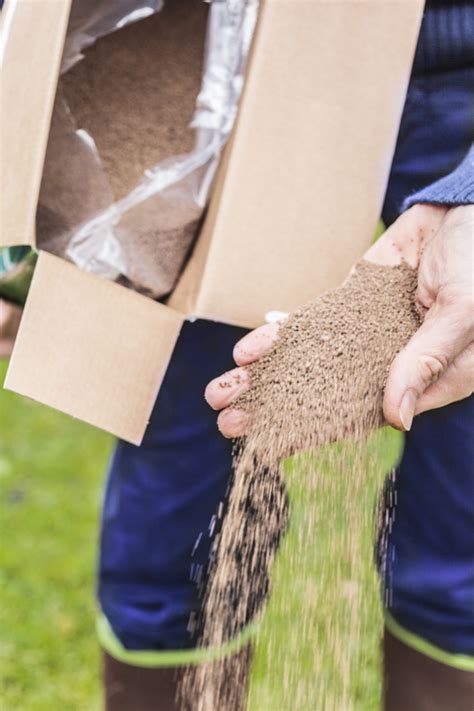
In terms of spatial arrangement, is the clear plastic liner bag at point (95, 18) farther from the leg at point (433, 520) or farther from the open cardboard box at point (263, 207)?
the leg at point (433, 520)

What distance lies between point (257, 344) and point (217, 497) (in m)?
0.46

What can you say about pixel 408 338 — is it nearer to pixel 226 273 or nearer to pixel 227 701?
pixel 226 273

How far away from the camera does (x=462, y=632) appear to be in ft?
4.58

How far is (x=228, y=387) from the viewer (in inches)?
44.2

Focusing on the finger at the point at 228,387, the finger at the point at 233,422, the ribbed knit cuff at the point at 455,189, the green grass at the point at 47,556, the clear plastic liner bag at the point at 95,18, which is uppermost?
the clear plastic liner bag at the point at 95,18

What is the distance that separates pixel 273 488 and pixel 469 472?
12.5 inches

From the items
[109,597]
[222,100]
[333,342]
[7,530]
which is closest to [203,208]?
[222,100]

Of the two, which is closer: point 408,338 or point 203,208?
point 408,338

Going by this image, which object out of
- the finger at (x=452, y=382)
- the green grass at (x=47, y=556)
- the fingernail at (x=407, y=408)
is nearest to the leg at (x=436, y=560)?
the finger at (x=452, y=382)

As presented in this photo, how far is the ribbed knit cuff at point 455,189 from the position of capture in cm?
109

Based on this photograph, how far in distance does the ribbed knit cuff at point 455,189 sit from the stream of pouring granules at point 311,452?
0.11 m

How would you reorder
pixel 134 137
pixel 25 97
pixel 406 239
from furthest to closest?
pixel 134 137, pixel 406 239, pixel 25 97

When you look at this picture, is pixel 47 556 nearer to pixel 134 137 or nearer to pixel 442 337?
pixel 134 137

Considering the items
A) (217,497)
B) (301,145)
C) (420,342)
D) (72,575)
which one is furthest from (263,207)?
(72,575)
